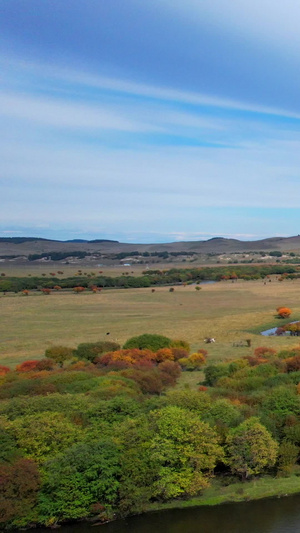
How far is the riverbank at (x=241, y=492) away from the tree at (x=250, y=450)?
721mm

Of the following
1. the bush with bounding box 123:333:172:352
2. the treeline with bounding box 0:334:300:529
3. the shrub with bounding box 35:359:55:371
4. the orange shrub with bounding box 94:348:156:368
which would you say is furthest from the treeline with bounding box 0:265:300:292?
the treeline with bounding box 0:334:300:529

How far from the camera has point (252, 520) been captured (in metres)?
25.0

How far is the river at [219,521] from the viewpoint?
24.4m

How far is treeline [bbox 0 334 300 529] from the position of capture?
24.3 m

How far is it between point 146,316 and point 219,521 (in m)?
62.0

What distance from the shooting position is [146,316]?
86.9 m

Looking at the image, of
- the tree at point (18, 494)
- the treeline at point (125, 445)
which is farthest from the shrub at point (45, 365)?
the tree at point (18, 494)

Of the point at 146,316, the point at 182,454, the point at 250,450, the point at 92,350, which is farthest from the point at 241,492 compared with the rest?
the point at 146,316

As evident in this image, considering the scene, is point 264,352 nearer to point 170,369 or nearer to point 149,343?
point 170,369

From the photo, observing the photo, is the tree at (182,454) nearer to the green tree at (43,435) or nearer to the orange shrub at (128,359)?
the green tree at (43,435)

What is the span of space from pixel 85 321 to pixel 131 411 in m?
52.9

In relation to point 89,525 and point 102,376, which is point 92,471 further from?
point 102,376

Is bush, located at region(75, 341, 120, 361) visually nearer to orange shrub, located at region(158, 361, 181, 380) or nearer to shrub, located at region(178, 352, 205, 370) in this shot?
shrub, located at region(178, 352, 205, 370)

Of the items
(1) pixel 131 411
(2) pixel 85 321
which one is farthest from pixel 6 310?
(1) pixel 131 411
